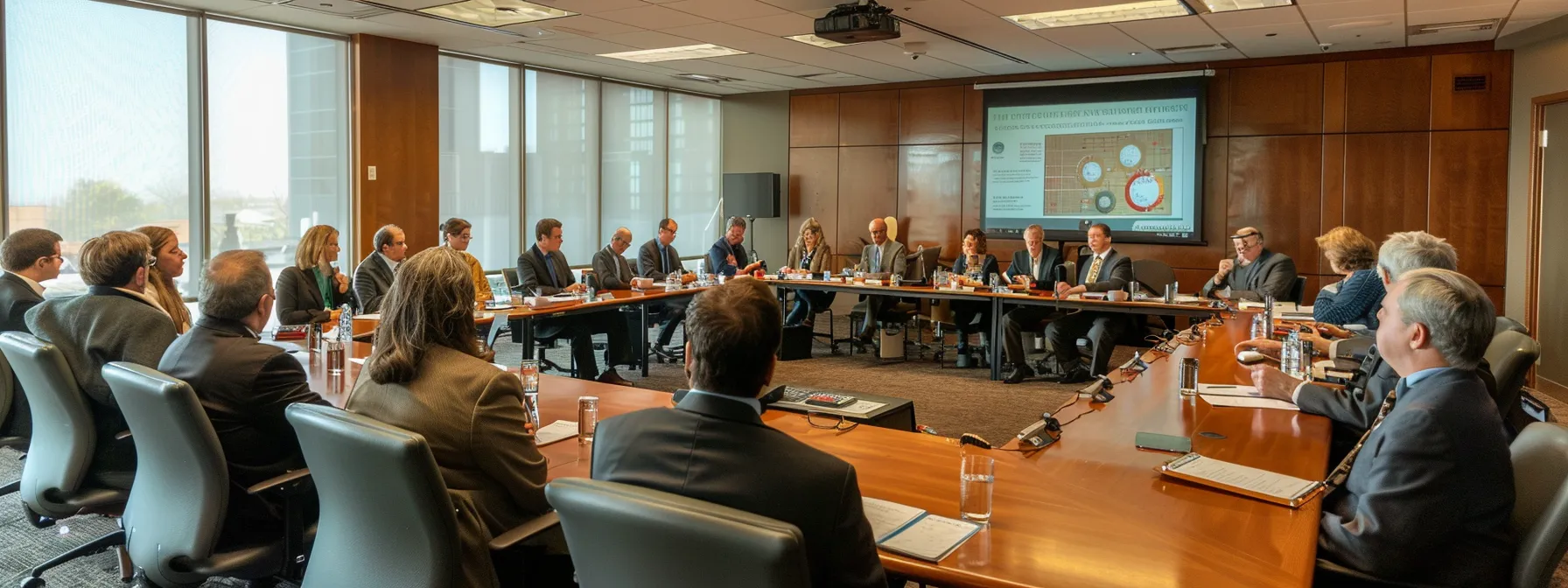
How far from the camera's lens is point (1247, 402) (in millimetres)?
3393

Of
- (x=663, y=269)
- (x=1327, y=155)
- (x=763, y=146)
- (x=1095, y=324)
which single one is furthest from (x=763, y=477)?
(x=763, y=146)

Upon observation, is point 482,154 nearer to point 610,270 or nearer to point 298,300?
point 610,270

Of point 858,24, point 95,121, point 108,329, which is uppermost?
point 858,24

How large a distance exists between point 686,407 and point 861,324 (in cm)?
834

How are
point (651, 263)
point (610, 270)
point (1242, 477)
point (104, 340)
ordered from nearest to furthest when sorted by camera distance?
1. point (1242, 477)
2. point (104, 340)
3. point (610, 270)
4. point (651, 263)

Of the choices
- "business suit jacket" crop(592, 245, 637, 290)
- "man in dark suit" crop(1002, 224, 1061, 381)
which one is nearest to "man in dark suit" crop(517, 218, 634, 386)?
"business suit jacket" crop(592, 245, 637, 290)

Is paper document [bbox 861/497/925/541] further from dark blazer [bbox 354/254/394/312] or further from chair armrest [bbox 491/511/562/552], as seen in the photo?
dark blazer [bbox 354/254/394/312]

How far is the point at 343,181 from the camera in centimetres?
830

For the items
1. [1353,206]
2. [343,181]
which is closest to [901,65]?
[1353,206]

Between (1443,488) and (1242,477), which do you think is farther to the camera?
(1242,477)

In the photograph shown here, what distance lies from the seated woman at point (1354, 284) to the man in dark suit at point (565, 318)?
4.40 metres

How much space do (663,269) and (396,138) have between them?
2.50m

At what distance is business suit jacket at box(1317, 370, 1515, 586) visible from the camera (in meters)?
2.05

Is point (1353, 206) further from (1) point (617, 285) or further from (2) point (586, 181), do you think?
(2) point (586, 181)
